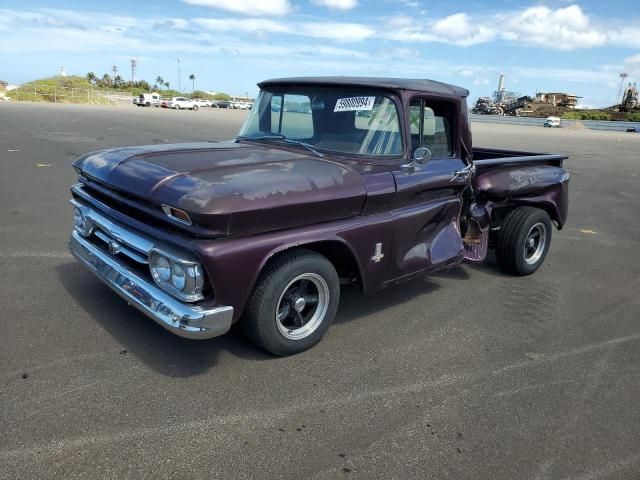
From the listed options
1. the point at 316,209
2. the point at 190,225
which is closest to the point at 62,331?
the point at 190,225

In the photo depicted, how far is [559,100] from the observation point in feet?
277

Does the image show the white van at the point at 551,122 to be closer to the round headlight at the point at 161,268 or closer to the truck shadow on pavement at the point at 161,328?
the truck shadow on pavement at the point at 161,328

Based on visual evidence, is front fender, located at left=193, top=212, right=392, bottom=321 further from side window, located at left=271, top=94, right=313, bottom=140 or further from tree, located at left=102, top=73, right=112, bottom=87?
tree, located at left=102, top=73, right=112, bottom=87

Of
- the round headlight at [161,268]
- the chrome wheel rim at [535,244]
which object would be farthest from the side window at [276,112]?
the chrome wheel rim at [535,244]

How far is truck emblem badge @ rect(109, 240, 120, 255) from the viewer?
330 cm

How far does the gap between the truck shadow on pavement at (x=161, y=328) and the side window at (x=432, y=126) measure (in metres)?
1.34

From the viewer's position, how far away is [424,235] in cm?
396

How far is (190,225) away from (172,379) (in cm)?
96

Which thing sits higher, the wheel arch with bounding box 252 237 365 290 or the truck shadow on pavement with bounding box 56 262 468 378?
the wheel arch with bounding box 252 237 365 290

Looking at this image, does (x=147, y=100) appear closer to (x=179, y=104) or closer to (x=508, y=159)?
(x=179, y=104)

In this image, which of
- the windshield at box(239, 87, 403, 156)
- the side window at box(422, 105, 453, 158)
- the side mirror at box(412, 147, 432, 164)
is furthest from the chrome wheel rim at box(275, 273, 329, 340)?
the side window at box(422, 105, 453, 158)

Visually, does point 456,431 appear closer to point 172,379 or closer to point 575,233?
point 172,379

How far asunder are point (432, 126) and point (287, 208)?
1762 millimetres

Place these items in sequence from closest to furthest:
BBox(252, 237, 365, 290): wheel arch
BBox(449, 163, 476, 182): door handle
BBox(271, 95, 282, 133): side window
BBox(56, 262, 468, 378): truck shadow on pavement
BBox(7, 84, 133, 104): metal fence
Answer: BBox(252, 237, 365, 290): wheel arch → BBox(56, 262, 468, 378): truck shadow on pavement → BBox(449, 163, 476, 182): door handle → BBox(271, 95, 282, 133): side window → BBox(7, 84, 133, 104): metal fence
